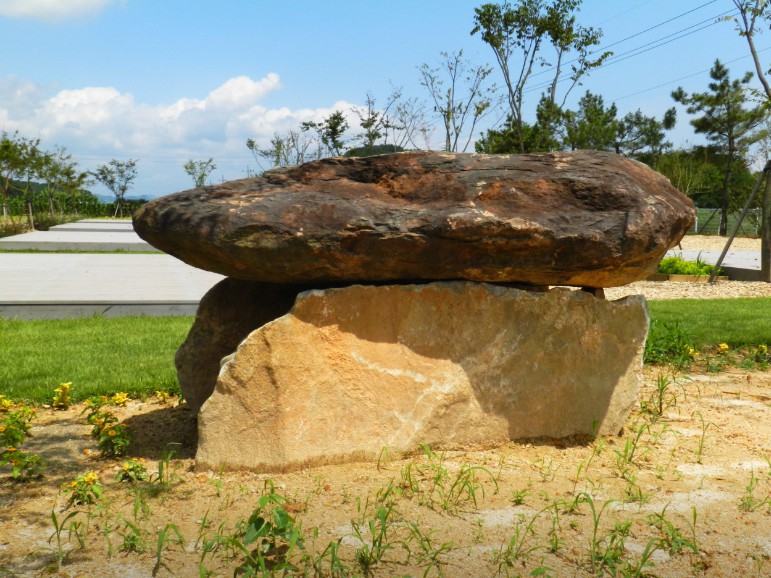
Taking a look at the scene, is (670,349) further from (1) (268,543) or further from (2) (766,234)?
(2) (766,234)

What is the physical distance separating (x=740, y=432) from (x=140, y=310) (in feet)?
22.6

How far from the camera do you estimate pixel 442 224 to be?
4.06m

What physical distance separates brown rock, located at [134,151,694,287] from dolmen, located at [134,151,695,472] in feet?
A: 0.03

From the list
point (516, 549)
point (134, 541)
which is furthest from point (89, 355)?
point (516, 549)

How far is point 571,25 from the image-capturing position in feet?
57.3


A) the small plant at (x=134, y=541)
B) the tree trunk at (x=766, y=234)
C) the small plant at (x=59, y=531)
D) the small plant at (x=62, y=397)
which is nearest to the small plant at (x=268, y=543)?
the small plant at (x=134, y=541)

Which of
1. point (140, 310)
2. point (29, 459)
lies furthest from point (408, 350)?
point (140, 310)

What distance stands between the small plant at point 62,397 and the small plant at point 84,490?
1.78m

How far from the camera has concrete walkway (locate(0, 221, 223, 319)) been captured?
925cm

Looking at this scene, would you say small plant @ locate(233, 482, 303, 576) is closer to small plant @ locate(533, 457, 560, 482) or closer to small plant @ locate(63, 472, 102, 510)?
small plant @ locate(63, 472, 102, 510)

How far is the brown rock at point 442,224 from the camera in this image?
404 centimetres

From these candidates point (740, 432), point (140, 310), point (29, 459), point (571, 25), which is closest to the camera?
point (29, 459)

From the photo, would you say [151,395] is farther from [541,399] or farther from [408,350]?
[541,399]

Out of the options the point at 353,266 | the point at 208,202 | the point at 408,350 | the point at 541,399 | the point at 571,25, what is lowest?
the point at 541,399
